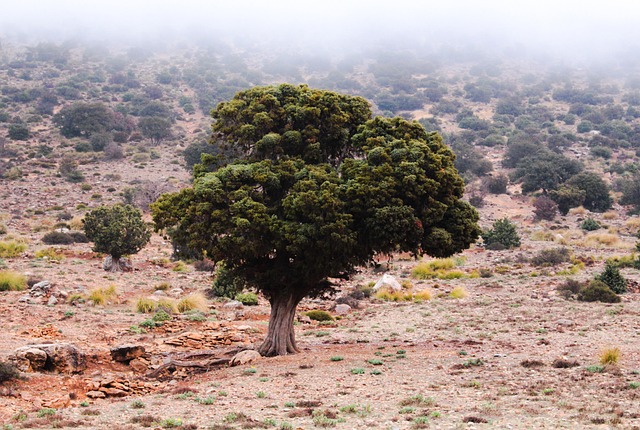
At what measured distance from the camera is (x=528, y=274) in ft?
97.4

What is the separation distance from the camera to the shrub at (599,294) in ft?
73.8

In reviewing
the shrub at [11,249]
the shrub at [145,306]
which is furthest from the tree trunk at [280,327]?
the shrub at [11,249]

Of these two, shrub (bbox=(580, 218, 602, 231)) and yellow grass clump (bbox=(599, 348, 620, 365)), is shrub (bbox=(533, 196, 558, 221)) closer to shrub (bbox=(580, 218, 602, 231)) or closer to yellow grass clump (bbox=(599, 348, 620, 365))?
shrub (bbox=(580, 218, 602, 231))

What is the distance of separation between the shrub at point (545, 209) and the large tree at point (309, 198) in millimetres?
35760

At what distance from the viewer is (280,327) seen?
1567 cm

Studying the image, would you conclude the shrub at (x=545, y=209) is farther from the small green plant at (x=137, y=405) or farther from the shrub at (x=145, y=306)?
the small green plant at (x=137, y=405)

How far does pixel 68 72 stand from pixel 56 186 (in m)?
58.8

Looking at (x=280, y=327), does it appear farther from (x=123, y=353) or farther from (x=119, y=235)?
(x=119, y=235)

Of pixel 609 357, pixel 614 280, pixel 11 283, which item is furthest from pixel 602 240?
pixel 11 283

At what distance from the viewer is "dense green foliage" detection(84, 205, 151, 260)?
28.9 metres

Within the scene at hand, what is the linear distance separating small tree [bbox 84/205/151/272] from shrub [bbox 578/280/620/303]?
19.6m

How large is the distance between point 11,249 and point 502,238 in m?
27.6

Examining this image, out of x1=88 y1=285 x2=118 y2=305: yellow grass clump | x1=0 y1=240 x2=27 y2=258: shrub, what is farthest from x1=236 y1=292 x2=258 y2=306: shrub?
x1=0 y1=240 x2=27 y2=258: shrub

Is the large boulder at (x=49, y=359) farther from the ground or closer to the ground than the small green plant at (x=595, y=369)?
closer to the ground
